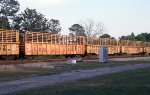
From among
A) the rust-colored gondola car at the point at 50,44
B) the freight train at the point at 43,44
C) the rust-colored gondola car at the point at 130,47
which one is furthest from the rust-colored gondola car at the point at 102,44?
the rust-colored gondola car at the point at 130,47

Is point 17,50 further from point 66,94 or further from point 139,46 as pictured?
point 139,46

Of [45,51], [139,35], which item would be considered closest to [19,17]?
[45,51]

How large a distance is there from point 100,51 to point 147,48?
154 feet

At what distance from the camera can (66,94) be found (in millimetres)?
13828

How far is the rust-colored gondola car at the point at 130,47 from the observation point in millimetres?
68875

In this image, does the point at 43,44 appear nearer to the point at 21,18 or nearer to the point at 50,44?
the point at 50,44

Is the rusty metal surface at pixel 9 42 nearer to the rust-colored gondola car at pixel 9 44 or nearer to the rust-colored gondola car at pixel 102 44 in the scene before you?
the rust-colored gondola car at pixel 9 44

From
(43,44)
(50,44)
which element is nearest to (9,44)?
(43,44)

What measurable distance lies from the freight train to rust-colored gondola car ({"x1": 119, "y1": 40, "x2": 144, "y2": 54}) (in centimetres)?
441

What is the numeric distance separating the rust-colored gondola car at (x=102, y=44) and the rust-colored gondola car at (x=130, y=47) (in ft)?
9.45

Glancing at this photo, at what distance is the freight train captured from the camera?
36.6m

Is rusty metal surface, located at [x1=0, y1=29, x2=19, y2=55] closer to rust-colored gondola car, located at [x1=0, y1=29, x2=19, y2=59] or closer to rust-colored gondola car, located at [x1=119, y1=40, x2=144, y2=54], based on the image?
rust-colored gondola car, located at [x1=0, y1=29, x2=19, y2=59]

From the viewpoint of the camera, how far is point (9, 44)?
36281mm

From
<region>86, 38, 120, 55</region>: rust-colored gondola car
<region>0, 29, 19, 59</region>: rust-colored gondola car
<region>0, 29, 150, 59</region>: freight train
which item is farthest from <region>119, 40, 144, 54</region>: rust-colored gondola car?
<region>0, 29, 19, 59</region>: rust-colored gondola car
